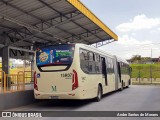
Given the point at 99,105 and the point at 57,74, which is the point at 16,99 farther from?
the point at 99,105

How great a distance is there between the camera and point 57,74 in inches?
492

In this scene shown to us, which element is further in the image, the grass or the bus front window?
the grass

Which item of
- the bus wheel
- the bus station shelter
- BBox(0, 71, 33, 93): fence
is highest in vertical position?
the bus station shelter

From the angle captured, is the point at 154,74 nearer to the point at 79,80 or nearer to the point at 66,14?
the point at 66,14

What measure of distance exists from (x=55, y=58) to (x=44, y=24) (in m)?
10.6

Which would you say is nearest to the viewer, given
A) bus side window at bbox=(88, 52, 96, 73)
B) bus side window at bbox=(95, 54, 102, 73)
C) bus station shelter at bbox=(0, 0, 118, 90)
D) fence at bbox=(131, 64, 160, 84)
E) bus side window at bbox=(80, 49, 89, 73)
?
bus side window at bbox=(80, 49, 89, 73)

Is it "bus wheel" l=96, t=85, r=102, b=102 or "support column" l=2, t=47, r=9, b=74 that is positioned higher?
"support column" l=2, t=47, r=9, b=74

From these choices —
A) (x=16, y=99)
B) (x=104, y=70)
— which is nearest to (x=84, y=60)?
(x=16, y=99)

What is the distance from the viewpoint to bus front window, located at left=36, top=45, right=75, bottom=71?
12.6m

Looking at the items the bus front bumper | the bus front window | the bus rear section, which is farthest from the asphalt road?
the bus front window

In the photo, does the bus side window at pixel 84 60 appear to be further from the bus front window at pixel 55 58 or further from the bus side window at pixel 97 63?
the bus side window at pixel 97 63

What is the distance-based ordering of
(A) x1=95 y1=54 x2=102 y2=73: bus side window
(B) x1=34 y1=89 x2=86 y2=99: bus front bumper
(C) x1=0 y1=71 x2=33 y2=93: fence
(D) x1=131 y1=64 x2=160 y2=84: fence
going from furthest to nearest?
(D) x1=131 y1=64 x2=160 y2=84: fence
(A) x1=95 y1=54 x2=102 y2=73: bus side window
(C) x1=0 y1=71 x2=33 y2=93: fence
(B) x1=34 y1=89 x2=86 y2=99: bus front bumper

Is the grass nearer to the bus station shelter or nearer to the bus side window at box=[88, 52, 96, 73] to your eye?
the bus station shelter

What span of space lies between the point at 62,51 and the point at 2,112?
373 centimetres
